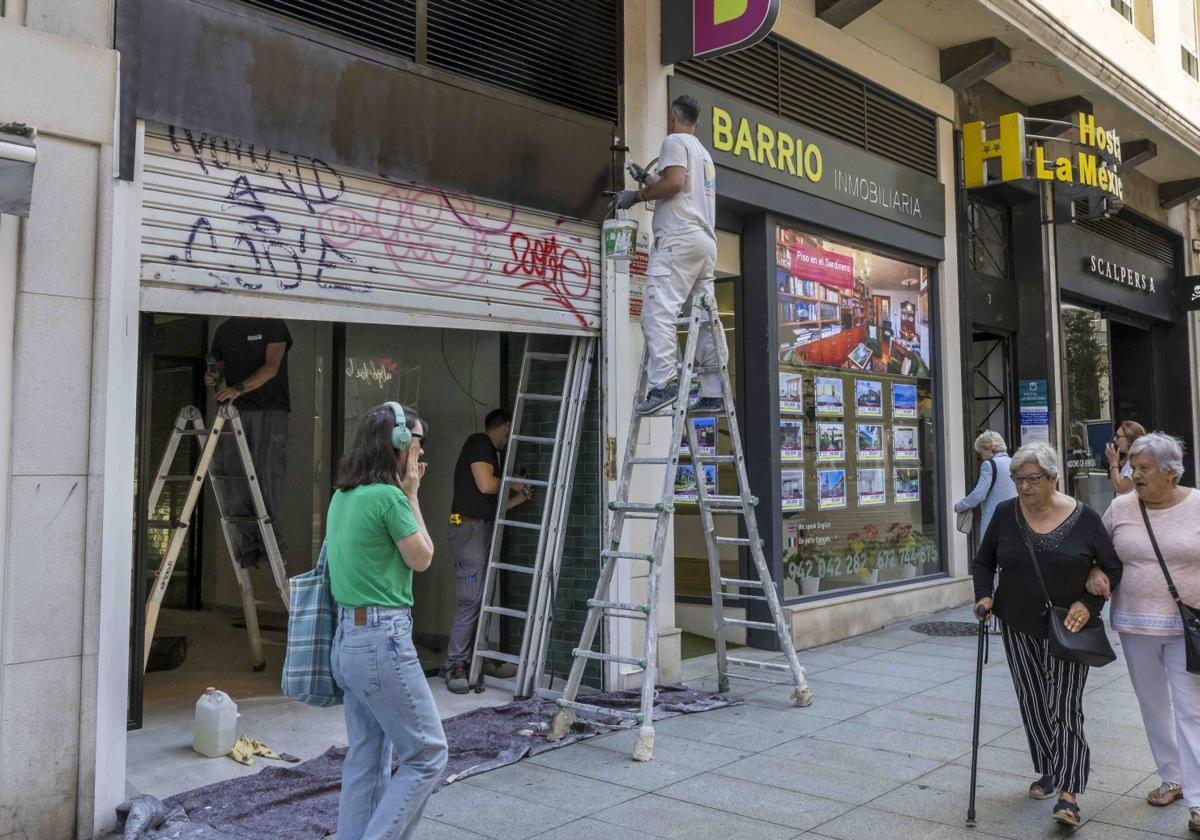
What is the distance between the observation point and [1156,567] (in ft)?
15.0

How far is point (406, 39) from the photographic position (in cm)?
589

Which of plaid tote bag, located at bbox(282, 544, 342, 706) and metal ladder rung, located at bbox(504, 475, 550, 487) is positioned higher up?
metal ladder rung, located at bbox(504, 475, 550, 487)

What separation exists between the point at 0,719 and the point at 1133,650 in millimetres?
4841

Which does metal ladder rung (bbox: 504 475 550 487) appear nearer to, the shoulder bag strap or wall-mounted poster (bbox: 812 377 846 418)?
the shoulder bag strap

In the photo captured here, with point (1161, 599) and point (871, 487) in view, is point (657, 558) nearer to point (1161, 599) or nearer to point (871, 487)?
point (1161, 599)

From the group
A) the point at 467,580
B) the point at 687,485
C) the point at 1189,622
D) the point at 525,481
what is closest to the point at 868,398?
the point at 687,485

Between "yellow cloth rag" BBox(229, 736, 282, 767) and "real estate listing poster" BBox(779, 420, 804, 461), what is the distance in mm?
4815

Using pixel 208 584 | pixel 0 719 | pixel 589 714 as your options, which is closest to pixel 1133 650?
pixel 589 714

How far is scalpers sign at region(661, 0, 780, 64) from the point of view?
6.92 metres

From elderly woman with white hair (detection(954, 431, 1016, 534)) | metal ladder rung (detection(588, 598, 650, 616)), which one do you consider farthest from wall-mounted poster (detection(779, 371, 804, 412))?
metal ladder rung (detection(588, 598, 650, 616))

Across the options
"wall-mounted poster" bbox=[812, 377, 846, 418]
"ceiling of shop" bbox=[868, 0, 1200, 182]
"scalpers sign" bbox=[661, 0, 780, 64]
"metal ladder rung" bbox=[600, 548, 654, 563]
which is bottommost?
"metal ladder rung" bbox=[600, 548, 654, 563]

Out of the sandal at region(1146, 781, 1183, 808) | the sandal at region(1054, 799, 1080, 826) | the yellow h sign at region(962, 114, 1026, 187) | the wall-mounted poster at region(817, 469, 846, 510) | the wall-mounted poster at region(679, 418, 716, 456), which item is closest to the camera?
the sandal at region(1054, 799, 1080, 826)

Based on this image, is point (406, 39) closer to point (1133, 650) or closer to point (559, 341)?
point (559, 341)

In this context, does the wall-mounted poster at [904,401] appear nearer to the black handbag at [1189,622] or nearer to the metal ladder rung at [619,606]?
the metal ladder rung at [619,606]
